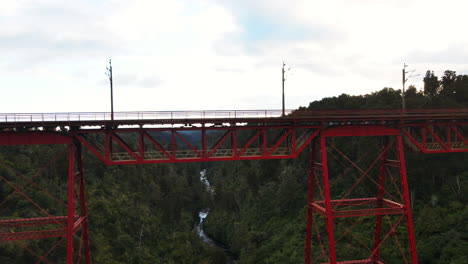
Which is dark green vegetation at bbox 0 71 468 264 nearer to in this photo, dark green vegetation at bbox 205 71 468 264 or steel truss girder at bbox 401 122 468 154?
dark green vegetation at bbox 205 71 468 264

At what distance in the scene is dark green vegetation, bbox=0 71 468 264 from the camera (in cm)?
2492

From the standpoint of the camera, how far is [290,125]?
17.2 meters

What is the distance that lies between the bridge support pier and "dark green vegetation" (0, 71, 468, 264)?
1899 mm

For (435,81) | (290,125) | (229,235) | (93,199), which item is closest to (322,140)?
(290,125)

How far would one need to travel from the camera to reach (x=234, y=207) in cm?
4803

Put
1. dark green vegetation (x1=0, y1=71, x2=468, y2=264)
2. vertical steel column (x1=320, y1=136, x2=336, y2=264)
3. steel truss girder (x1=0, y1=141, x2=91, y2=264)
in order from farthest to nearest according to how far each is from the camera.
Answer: dark green vegetation (x1=0, y1=71, x2=468, y2=264) → vertical steel column (x1=320, y1=136, x2=336, y2=264) → steel truss girder (x1=0, y1=141, x2=91, y2=264)

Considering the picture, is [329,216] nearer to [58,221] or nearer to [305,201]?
[58,221]

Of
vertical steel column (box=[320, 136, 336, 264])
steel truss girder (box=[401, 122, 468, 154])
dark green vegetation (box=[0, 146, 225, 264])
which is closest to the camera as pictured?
vertical steel column (box=[320, 136, 336, 264])

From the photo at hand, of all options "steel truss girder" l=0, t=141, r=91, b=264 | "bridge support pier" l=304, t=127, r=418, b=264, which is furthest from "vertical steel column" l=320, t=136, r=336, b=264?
"steel truss girder" l=0, t=141, r=91, b=264

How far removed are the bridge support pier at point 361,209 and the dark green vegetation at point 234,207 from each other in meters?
1.90

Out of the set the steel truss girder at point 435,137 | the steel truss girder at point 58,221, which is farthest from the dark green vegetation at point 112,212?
the steel truss girder at point 435,137

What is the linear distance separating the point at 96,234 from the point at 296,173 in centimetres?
2296

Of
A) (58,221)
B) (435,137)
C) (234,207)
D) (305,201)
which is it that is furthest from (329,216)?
(234,207)

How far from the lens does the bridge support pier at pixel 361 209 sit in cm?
1681
